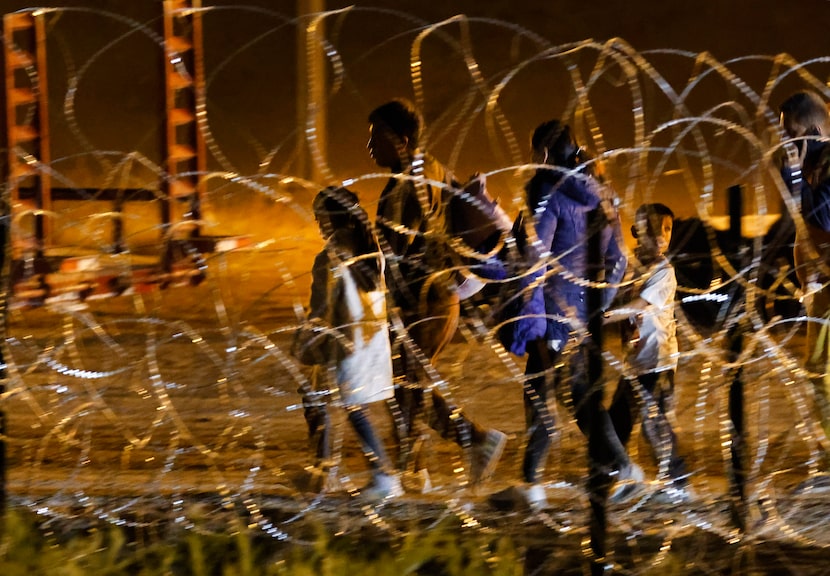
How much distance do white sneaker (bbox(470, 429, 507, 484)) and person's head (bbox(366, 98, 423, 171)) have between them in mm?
1073

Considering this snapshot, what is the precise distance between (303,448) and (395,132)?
5.52 feet

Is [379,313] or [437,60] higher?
[437,60]

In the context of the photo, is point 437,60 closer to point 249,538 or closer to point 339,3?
point 339,3

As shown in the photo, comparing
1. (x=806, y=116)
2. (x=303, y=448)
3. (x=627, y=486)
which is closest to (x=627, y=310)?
(x=627, y=486)

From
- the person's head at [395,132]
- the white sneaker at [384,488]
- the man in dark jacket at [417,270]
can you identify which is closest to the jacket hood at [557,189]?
the man in dark jacket at [417,270]

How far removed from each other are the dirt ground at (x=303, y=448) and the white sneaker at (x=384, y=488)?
0.05m

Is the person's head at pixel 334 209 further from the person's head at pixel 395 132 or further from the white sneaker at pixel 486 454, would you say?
the white sneaker at pixel 486 454

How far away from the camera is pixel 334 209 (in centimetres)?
486

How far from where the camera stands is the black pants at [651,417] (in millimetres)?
5035

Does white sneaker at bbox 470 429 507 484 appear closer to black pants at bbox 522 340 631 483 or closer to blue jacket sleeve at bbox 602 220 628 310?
black pants at bbox 522 340 631 483

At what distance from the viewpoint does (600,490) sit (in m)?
3.68

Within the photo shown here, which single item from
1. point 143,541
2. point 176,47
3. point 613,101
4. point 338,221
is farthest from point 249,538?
point 613,101

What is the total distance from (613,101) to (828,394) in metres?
8.18

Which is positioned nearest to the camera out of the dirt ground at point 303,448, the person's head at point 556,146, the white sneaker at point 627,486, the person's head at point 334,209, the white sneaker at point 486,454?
the dirt ground at point 303,448
